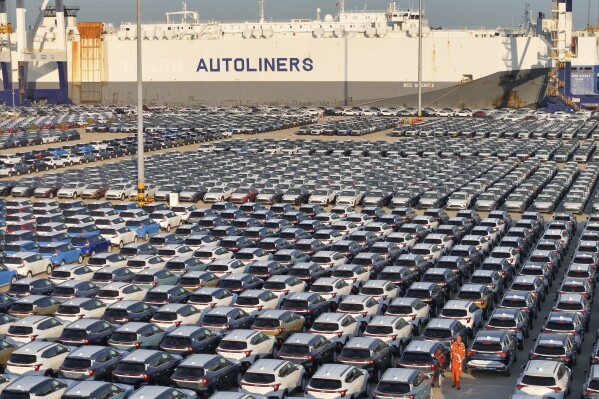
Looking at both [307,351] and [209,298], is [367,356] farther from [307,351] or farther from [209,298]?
[209,298]

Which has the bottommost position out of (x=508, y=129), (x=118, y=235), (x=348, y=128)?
(x=118, y=235)

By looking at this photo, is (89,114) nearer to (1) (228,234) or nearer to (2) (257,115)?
(2) (257,115)

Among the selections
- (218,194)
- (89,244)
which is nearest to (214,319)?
(89,244)

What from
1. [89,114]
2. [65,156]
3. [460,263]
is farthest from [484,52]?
[460,263]

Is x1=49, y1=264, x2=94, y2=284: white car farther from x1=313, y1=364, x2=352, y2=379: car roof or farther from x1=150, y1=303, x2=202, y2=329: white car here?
x1=313, y1=364, x2=352, y2=379: car roof

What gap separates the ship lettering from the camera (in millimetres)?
123625

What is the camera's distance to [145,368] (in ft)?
65.9

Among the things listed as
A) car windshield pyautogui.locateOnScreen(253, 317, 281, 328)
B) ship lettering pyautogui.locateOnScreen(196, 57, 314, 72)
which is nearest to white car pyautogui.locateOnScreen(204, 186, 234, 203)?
car windshield pyautogui.locateOnScreen(253, 317, 281, 328)

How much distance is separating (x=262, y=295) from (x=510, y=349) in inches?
269

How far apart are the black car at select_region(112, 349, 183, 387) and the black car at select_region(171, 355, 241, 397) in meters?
0.33

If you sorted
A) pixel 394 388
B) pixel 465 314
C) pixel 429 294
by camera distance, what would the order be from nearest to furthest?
pixel 394 388 → pixel 465 314 → pixel 429 294

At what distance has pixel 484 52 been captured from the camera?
118 meters

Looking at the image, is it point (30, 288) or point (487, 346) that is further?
point (30, 288)

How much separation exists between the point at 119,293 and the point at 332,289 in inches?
217
